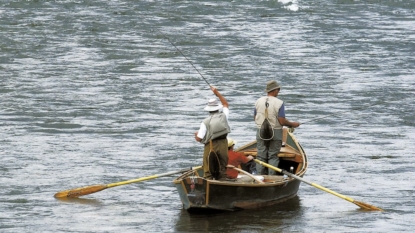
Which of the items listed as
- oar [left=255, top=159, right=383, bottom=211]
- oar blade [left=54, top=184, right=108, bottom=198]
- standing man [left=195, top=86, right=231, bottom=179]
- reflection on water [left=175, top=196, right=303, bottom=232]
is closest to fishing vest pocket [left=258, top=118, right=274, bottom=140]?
oar [left=255, top=159, right=383, bottom=211]

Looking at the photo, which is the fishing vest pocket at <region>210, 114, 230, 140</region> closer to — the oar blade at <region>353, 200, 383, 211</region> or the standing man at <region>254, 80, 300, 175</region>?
the standing man at <region>254, 80, 300, 175</region>

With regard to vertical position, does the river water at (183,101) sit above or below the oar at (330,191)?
below

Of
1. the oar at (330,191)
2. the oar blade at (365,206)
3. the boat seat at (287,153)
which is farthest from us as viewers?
the boat seat at (287,153)

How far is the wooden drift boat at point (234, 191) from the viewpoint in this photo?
15016mm

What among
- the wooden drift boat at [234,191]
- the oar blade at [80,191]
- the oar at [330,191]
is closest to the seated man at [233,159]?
the wooden drift boat at [234,191]

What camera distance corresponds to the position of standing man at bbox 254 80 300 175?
16172 millimetres

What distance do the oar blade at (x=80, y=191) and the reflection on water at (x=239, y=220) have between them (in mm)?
1401

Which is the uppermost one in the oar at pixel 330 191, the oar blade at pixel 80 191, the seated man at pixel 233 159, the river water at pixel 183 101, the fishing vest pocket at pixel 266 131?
the fishing vest pocket at pixel 266 131

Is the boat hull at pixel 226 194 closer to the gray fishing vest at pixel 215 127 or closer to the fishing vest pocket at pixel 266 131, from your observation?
the gray fishing vest at pixel 215 127

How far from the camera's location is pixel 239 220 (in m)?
15.5

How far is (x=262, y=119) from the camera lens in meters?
16.2

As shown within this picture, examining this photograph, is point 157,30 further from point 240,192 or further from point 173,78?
point 240,192

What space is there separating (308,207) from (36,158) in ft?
19.8

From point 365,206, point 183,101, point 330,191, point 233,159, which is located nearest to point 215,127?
point 233,159
